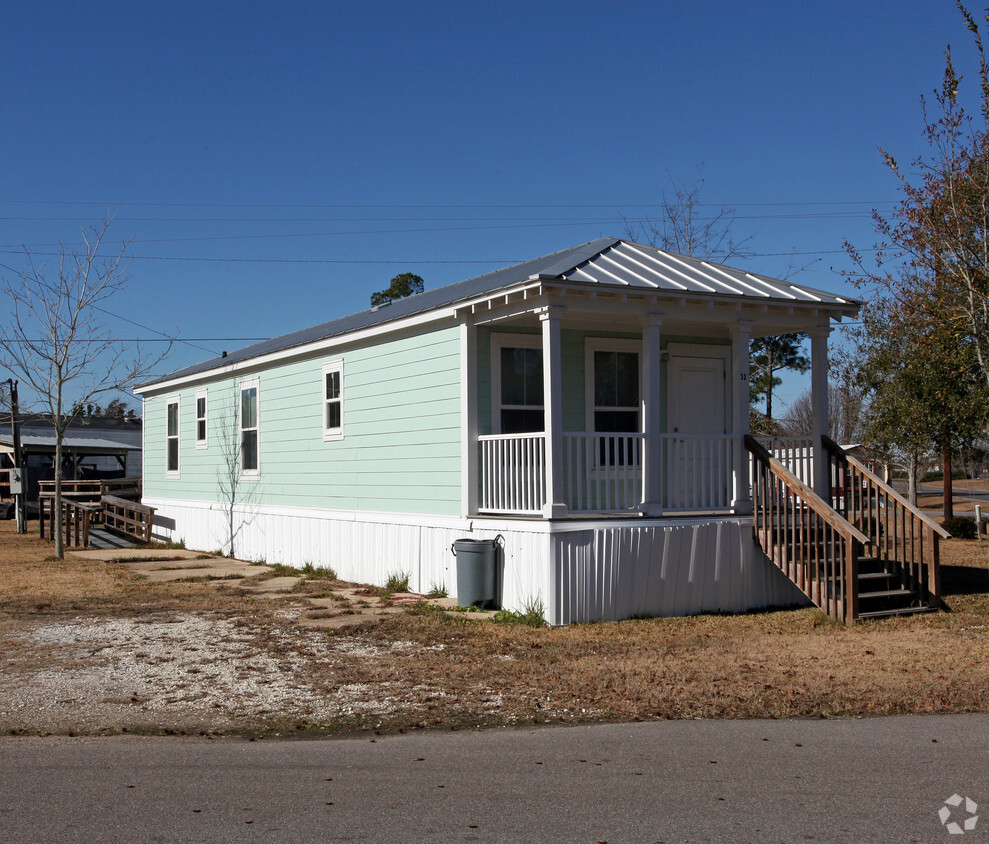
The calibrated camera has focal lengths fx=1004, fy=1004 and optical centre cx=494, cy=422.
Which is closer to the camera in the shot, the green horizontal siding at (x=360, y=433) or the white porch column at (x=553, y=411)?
the white porch column at (x=553, y=411)

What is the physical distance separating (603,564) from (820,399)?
4.04m

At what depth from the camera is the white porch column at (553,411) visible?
36.1ft

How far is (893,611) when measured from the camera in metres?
11.0

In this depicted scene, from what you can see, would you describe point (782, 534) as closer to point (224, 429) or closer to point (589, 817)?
point (589, 817)

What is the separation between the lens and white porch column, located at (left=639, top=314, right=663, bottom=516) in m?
11.6

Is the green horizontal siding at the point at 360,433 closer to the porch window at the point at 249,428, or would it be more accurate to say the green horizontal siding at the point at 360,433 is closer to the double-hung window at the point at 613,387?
the porch window at the point at 249,428

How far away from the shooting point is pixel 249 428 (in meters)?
18.7

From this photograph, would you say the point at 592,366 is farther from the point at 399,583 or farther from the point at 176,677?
the point at 176,677

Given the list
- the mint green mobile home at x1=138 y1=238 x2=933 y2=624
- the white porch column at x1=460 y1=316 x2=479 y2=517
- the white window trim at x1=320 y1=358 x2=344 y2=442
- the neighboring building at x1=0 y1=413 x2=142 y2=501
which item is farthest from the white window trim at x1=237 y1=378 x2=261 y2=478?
the neighboring building at x1=0 y1=413 x2=142 y2=501

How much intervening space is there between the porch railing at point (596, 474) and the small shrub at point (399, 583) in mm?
1925

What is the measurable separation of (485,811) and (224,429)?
15737mm

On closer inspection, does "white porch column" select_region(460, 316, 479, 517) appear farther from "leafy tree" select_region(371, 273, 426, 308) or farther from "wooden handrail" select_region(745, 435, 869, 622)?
"leafy tree" select_region(371, 273, 426, 308)

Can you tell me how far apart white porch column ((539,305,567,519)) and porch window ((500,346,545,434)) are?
5.40ft

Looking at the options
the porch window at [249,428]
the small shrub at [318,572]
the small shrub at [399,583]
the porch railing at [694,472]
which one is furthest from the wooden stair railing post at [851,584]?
the porch window at [249,428]
